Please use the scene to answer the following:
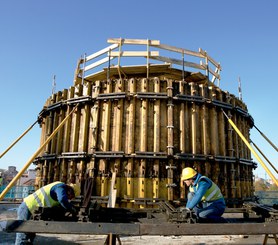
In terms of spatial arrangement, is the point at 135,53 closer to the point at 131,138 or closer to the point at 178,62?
the point at 178,62

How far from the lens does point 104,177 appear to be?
1092 centimetres

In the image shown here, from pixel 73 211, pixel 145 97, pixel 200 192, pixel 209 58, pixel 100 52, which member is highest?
pixel 209 58

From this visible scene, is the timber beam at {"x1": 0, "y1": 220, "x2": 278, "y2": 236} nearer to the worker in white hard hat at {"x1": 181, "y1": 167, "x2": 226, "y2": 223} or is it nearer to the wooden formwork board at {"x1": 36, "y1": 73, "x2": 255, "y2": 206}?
the worker in white hard hat at {"x1": 181, "y1": 167, "x2": 226, "y2": 223}

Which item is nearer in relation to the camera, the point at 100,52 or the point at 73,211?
the point at 73,211

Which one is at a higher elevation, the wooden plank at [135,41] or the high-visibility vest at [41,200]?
the wooden plank at [135,41]

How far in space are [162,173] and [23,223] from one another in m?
6.80

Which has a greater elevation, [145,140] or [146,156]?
[145,140]

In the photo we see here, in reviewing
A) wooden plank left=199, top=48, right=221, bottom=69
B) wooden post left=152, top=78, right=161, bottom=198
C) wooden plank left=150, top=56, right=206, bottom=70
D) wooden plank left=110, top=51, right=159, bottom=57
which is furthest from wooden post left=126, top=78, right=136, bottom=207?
wooden plank left=199, top=48, right=221, bottom=69

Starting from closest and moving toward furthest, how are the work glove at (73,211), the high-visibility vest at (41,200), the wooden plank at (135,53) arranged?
the work glove at (73,211)
the high-visibility vest at (41,200)
the wooden plank at (135,53)

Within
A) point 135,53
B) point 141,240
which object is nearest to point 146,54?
point 135,53

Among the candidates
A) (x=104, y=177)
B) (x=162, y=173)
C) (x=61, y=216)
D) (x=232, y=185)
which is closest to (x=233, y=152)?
(x=232, y=185)

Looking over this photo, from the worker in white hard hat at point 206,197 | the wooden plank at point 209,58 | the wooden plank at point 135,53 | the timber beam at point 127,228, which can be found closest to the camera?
the timber beam at point 127,228

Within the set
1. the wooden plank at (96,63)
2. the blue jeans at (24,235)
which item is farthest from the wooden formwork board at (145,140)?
the blue jeans at (24,235)

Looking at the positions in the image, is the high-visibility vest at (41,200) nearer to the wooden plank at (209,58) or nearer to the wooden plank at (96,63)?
the wooden plank at (96,63)
